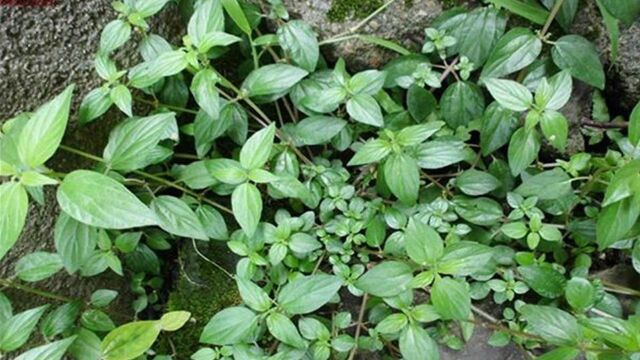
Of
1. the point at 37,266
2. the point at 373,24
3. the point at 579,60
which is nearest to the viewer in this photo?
the point at 37,266

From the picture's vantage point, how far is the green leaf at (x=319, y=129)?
5.12ft

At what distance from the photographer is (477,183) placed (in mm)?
1572

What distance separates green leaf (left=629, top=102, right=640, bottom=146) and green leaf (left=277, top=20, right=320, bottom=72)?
29.1 inches

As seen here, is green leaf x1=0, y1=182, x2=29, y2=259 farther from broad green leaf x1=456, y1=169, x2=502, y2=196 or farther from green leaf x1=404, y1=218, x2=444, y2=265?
broad green leaf x1=456, y1=169, x2=502, y2=196

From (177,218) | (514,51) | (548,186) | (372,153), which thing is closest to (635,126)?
(548,186)

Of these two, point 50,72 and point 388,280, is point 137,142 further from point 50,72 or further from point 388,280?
point 388,280

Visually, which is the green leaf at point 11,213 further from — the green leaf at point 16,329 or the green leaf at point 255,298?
the green leaf at point 255,298

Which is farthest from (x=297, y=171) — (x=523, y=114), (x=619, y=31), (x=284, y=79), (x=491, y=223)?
(x=619, y=31)

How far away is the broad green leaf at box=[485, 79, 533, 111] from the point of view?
141 cm

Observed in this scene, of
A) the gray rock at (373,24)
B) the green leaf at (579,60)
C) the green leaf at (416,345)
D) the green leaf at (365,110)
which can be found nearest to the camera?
the green leaf at (416,345)

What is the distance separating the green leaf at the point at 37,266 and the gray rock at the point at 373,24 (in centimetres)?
86

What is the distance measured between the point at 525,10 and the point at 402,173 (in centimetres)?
57

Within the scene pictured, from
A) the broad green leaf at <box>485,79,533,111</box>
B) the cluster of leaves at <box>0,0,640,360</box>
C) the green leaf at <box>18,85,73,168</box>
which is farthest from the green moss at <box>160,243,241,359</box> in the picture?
the broad green leaf at <box>485,79,533,111</box>

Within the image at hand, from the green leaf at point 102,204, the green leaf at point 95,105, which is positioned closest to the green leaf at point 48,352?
the green leaf at point 102,204
